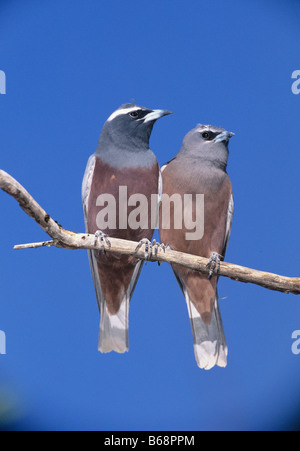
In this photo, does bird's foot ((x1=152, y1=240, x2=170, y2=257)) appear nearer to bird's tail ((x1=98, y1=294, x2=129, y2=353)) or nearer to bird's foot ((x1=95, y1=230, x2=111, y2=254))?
bird's foot ((x1=95, y1=230, x2=111, y2=254))

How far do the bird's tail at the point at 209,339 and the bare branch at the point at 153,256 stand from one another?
2.47 feet

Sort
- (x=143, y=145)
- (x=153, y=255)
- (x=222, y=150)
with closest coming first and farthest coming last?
(x=153, y=255) → (x=143, y=145) → (x=222, y=150)

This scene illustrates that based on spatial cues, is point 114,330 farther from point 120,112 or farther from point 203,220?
point 120,112

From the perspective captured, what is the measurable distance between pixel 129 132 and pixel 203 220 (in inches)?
39.4

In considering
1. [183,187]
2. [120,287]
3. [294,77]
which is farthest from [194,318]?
[294,77]

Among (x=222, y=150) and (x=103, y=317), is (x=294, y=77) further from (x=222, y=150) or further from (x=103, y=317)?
(x=103, y=317)

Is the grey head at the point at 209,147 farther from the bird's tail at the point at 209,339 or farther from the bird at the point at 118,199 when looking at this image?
the bird's tail at the point at 209,339

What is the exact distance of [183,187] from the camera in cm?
463

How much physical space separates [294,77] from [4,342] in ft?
10.7

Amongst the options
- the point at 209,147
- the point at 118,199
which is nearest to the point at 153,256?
the point at 118,199

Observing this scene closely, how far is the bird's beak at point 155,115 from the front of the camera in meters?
4.31

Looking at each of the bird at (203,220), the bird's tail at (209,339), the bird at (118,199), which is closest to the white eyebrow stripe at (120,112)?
the bird at (118,199)

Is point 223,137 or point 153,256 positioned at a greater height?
point 223,137

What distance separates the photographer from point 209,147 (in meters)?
4.74
